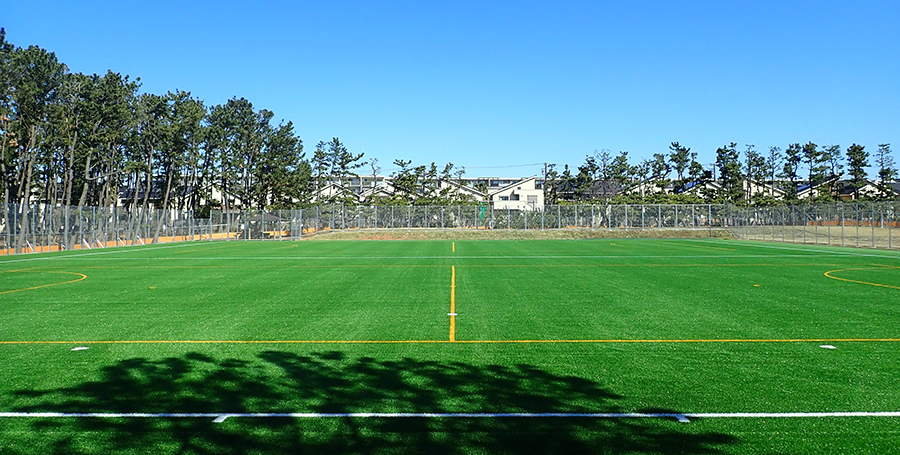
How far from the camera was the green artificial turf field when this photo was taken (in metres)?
4.43

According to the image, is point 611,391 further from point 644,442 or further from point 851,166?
point 851,166

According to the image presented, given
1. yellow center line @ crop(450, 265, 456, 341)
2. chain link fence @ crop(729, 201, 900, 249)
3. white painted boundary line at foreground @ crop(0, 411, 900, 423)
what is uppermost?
chain link fence @ crop(729, 201, 900, 249)

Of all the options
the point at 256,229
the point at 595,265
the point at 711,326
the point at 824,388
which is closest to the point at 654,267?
the point at 595,265

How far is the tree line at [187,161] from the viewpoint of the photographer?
37656 mm

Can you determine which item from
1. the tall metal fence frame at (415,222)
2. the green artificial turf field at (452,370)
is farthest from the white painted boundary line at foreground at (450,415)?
the tall metal fence frame at (415,222)

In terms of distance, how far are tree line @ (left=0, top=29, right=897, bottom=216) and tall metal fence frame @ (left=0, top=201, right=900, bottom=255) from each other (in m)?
4.76

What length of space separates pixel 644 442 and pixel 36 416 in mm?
4741

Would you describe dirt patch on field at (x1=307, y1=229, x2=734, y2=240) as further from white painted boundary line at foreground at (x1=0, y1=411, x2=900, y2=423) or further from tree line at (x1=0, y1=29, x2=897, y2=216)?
white painted boundary line at foreground at (x1=0, y1=411, x2=900, y2=423)

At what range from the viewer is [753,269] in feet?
60.5

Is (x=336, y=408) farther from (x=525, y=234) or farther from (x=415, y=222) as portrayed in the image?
(x=415, y=222)

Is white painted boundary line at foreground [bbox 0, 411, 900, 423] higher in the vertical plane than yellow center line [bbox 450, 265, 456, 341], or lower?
higher

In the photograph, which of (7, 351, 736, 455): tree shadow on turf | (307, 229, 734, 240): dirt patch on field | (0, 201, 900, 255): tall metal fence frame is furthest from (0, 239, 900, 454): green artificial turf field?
(307, 229, 734, 240): dirt patch on field

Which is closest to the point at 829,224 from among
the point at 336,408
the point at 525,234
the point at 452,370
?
the point at 525,234

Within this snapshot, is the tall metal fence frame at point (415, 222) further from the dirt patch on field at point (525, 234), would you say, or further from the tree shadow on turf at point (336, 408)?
the tree shadow on turf at point (336, 408)
